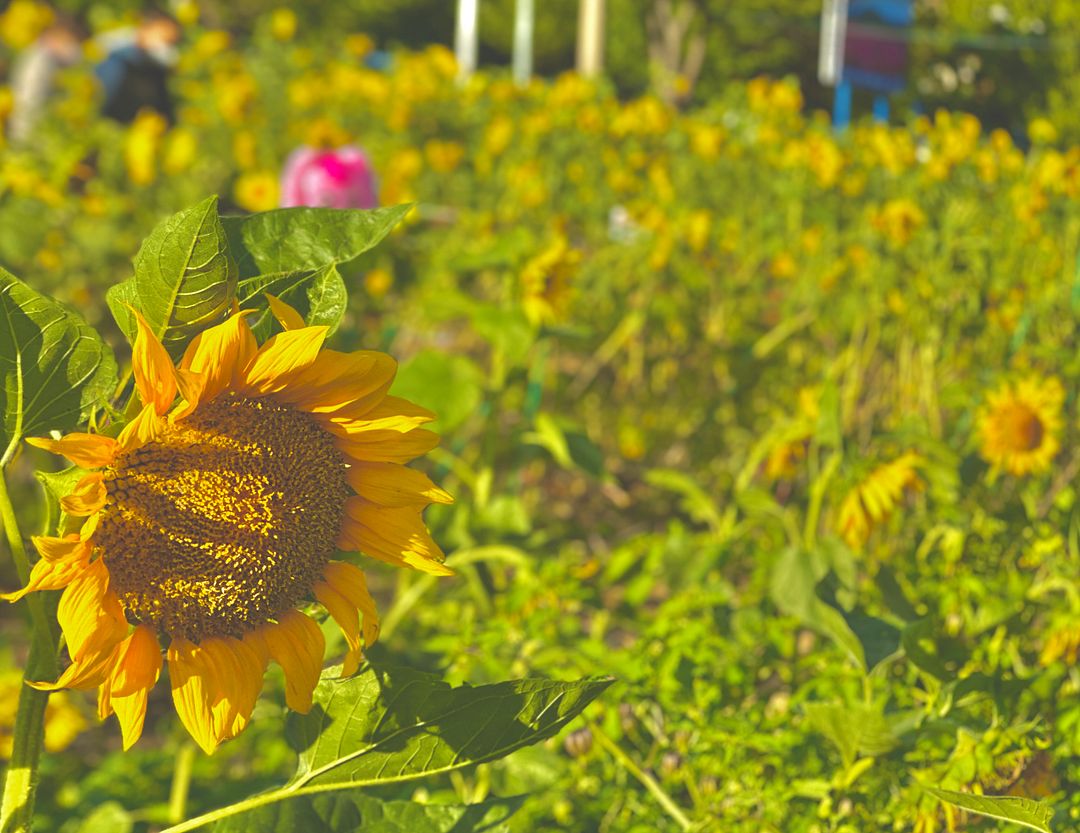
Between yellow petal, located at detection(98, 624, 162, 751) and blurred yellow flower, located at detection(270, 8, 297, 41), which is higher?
yellow petal, located at detection(98, 624, 162, 751)

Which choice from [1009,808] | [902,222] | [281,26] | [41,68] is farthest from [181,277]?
[281,26]

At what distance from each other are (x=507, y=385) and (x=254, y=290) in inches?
45.4

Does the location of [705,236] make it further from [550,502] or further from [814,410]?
[814,410]

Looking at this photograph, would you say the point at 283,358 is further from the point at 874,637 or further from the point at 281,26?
the point at 281,26

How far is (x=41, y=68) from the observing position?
4.93m


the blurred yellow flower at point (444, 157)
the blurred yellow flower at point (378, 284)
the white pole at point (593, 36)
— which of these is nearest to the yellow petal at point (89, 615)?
the blurred yellow flower at point (378, 284)

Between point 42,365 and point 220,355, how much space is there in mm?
99

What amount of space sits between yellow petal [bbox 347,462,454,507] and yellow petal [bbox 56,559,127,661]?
0.48ft

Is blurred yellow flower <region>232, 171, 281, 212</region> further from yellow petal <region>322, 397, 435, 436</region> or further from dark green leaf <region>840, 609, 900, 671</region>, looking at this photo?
yellow petal <region>322, 397, 435, 436</region>

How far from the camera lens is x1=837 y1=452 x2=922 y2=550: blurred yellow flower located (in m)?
1.58

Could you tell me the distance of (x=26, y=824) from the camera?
0.73 m

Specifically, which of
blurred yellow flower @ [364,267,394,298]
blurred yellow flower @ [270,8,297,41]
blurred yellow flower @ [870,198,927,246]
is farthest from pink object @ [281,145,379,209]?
blurred yellow flower @ [270,8,297,41]

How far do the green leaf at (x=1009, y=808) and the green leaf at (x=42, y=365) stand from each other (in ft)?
1.73

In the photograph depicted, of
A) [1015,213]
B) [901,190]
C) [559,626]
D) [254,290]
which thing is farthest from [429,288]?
[254,290]
